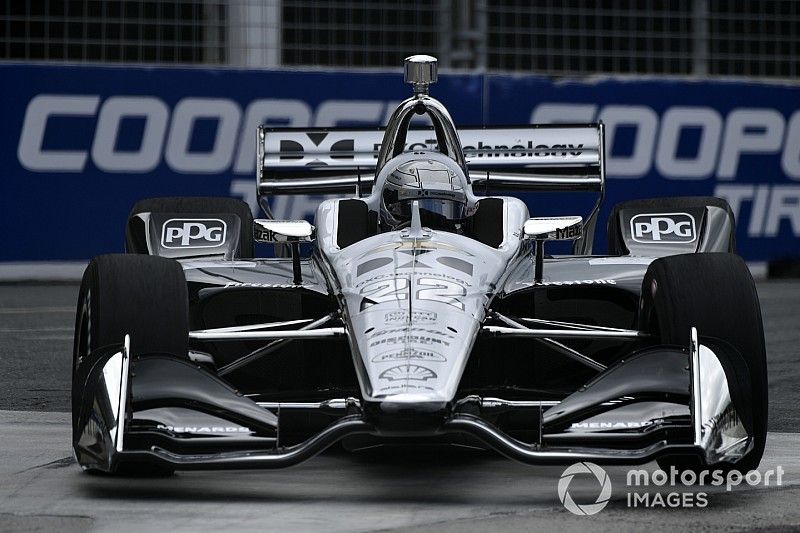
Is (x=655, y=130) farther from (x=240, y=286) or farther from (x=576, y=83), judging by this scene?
(x=240, y=286)

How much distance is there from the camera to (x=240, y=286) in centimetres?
614

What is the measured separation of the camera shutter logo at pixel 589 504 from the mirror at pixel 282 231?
1244 mm

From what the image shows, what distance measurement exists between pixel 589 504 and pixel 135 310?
63.0 inches

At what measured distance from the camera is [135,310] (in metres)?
5.27

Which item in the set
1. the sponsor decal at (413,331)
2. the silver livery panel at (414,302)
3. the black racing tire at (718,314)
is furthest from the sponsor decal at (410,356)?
the black racing tire at (718,314)

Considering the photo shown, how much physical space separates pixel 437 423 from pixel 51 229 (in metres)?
8.51

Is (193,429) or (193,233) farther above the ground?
(193,233)

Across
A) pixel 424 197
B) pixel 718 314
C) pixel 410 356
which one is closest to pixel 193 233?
pixel 424 197

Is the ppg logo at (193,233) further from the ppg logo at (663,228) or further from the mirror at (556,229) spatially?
the mirror at (556,229)

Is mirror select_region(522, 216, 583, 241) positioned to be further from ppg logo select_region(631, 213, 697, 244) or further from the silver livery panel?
ppg logo select_region(631, 213, 697, 244)

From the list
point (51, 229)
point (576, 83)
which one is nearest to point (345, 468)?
point (51, 229)

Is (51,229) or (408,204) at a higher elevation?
(408,204)

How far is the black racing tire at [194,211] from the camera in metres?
7.30

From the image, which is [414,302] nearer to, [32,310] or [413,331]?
[413,331]
